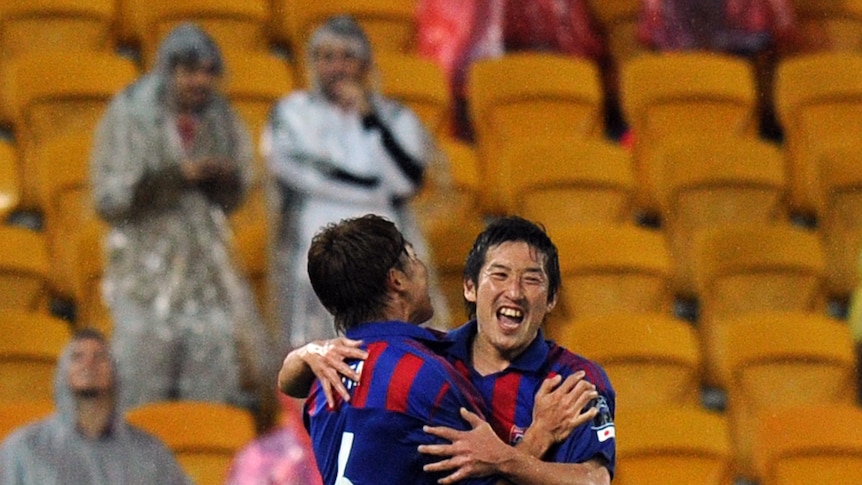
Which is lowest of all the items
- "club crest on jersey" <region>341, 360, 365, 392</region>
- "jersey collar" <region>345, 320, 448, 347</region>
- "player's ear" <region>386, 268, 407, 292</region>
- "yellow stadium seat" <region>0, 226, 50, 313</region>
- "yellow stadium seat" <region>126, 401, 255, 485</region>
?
"yellow stadium seat" <region>126, 401, 255, 485</region>

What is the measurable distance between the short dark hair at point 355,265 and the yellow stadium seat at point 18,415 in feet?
7.09

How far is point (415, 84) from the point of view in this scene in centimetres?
724

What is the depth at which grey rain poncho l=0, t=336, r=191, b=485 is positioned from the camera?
5.48 m

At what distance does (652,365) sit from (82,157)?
5.66 feet

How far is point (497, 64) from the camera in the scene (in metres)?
7.29

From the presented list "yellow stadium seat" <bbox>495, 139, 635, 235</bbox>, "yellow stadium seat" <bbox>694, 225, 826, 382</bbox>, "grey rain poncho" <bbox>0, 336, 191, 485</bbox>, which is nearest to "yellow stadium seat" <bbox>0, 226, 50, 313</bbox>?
"grey rain poncho" <bbox>0, 336, 191, 485</bbox>

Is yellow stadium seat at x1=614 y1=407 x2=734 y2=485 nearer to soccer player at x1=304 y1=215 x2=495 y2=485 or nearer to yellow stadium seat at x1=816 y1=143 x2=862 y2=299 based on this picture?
yellow stadium seat at x1=816 y1=143 x2=862 y2=299

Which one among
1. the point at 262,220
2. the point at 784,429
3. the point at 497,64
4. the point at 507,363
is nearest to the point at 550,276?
the point at 507,363

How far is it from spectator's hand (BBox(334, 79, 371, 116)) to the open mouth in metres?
2.53

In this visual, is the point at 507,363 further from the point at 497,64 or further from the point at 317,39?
the point at 497,64

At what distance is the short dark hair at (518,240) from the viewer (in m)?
3.74

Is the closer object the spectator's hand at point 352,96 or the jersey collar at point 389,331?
the jersey collar at point 389,331

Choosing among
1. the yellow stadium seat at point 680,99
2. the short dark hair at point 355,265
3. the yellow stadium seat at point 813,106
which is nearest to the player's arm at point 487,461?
the short dark hair at point 355,265

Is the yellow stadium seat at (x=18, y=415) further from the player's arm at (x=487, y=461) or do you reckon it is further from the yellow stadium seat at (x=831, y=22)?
the yellow stadium seat at (x=831, y=22)
